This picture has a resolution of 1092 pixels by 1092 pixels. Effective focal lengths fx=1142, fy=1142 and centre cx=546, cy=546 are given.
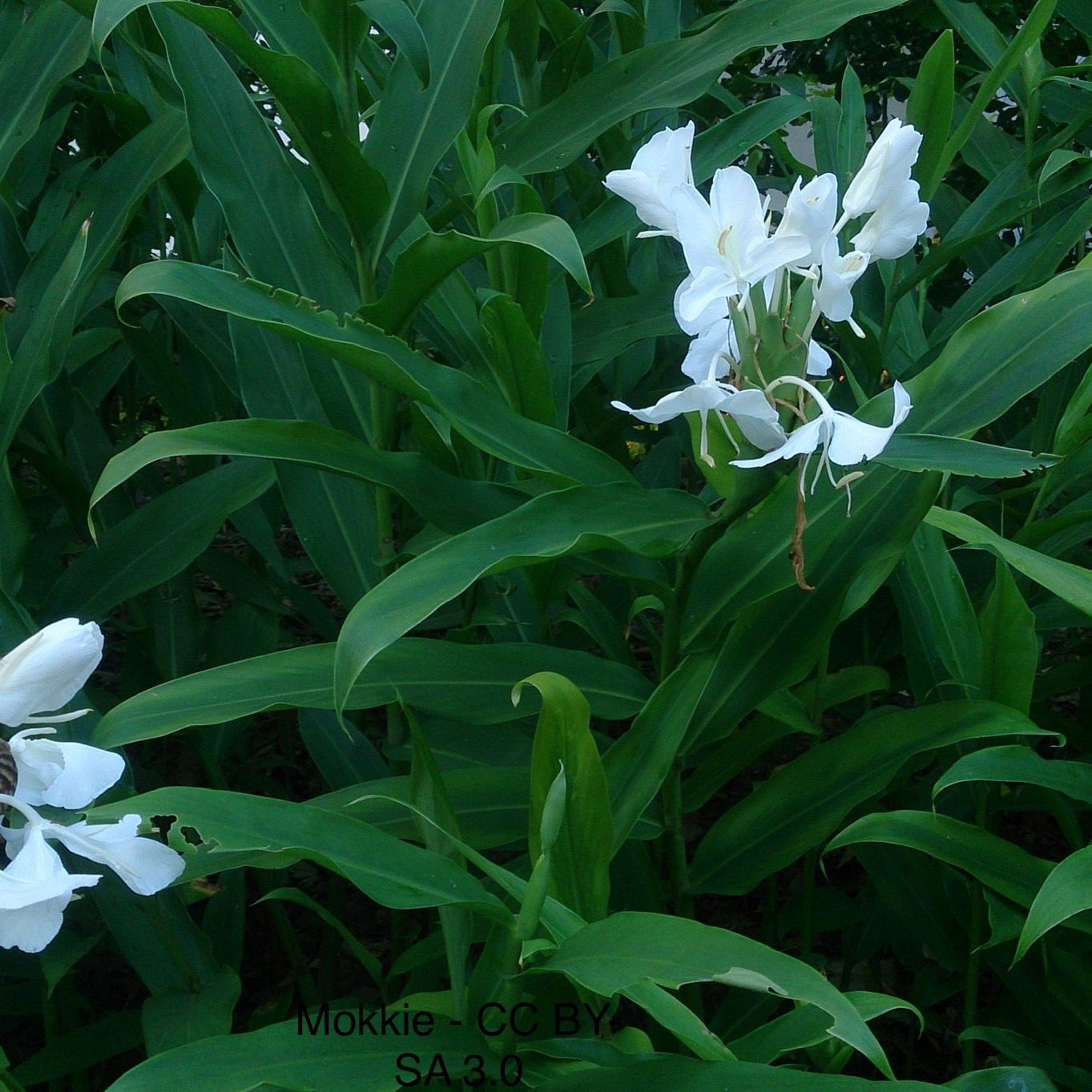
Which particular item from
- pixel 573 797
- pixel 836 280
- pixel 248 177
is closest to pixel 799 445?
pixel 836 280

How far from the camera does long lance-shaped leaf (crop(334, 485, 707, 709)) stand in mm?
692

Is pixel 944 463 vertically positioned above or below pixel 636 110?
below

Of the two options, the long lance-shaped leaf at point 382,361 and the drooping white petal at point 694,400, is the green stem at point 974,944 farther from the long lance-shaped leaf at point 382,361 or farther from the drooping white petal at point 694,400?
the drooping white petal at point 694,400

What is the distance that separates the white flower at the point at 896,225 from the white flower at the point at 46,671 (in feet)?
1.64

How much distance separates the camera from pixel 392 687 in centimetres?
89

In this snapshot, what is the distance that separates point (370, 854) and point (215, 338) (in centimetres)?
73

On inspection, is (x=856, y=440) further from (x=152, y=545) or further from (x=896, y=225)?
(x=152, y=545)

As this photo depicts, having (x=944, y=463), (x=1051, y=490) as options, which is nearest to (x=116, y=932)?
(x=944, y=463)

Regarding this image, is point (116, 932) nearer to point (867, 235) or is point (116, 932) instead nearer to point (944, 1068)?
point (867, 235)

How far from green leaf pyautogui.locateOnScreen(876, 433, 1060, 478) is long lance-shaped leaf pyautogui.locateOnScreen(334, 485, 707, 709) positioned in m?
0.15

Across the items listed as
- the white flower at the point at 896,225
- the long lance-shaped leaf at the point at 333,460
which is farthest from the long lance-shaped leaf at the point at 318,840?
the white flower at the point at 896,225

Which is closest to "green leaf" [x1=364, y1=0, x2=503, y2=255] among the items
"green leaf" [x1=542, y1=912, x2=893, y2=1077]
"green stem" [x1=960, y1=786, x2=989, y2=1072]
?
"green leaf" [x1=542, y1=912, x2=893, y2=1077]

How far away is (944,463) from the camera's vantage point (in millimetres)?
739

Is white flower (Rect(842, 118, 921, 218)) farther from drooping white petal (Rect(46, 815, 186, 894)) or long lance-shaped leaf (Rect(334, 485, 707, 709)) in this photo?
drooping white petal (Rect(46, 815, 186, 894))
